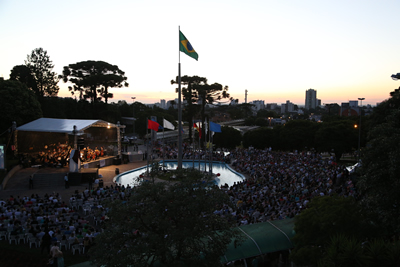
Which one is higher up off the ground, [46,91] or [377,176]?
[46,91]

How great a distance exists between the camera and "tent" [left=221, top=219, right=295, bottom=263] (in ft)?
34.4

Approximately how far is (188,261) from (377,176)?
5984 millimetres

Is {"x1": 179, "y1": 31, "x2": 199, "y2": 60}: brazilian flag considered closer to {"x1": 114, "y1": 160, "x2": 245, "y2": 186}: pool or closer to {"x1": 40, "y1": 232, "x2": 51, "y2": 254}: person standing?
{"x1": 114, "y1": 160, "x2": 245, "y2": 186}: pool

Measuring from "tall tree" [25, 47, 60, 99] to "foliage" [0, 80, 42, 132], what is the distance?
1014 cm

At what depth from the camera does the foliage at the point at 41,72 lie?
46.1 metres

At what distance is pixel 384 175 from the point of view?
920cm

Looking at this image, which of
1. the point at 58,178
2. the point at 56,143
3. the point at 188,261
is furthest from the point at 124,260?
the point at 56,143

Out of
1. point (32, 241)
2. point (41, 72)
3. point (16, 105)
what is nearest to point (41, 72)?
point (41, 72)

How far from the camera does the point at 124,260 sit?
280 inches

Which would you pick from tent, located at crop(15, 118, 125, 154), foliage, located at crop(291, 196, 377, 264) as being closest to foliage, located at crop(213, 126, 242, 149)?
tent, located at crop(15, 118, 125, 154)

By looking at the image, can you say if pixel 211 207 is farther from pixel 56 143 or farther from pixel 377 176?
pixel 56 143

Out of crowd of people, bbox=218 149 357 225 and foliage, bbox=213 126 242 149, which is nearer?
crowd of people, bbox=218 149 357 225

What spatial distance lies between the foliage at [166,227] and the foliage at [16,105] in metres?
31.9

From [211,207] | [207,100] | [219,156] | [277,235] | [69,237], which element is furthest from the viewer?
[207,100]
